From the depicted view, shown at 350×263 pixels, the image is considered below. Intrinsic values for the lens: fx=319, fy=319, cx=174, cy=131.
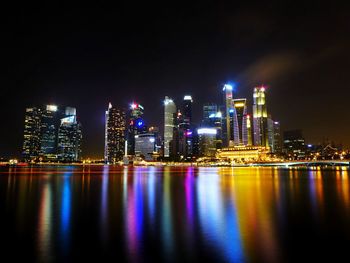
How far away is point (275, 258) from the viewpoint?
40.9 feet

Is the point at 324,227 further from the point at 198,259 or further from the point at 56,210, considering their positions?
the point at 56,210

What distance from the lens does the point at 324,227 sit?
18469 millimetres

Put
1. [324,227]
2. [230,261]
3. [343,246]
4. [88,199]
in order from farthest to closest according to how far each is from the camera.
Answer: [88,199] → [324,227] → [343,246] → [230,261]

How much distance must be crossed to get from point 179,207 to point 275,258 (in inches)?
567

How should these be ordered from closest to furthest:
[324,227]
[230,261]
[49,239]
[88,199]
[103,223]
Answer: [230,261], [49,239], [324,227], [103,223], [88,199]

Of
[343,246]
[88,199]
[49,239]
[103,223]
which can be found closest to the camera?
[343,246]

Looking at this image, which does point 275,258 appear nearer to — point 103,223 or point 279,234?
point 279,234

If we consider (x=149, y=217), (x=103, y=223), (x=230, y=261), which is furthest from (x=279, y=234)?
(x=103, y=223)

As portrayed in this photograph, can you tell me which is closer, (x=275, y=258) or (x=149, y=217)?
(x=275, y=258)

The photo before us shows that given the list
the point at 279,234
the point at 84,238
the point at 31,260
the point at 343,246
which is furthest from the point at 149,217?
the point at 343,246

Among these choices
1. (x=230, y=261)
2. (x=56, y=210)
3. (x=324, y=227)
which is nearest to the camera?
(x=230, y=261)

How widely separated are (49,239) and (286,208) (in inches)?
711

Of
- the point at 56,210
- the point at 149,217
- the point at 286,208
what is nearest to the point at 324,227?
the point at 286,208

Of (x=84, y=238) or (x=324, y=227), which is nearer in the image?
(x=84, y=238)
